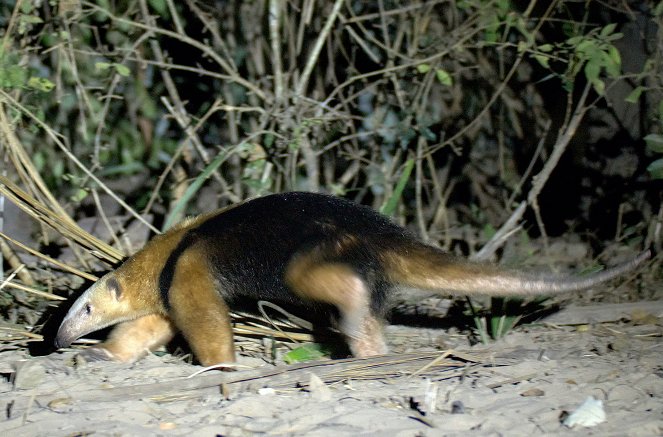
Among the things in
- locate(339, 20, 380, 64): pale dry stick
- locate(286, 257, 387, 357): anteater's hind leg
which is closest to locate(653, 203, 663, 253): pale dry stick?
locate(339, 20, 380, 64): pale dry stick

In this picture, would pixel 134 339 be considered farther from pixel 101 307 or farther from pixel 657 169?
pixel 657 169

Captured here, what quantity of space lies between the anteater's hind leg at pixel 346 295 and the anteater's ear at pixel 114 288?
116 centimetres

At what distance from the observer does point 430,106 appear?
7367 millimetres

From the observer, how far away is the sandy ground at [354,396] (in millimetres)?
3287

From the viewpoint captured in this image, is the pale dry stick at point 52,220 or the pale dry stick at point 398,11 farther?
the pale dry stick at point 398,11

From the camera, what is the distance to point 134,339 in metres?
5.05

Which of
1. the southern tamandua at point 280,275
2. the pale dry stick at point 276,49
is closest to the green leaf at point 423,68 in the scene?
the pale dry stick at point 276,49

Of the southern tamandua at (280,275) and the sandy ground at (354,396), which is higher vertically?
the southern tamandua at (280,275)

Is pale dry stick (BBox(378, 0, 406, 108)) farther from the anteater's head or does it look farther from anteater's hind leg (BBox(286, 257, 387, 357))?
the anteater's head

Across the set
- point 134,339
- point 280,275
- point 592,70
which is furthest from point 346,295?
point 592,70

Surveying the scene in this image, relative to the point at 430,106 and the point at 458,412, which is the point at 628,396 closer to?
the point at 458,412

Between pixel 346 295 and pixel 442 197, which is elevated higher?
pixel 346 295

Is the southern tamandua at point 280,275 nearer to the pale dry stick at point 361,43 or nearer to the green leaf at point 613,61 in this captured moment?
the green leaf at point 613,61

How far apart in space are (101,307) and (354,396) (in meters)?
2.05
